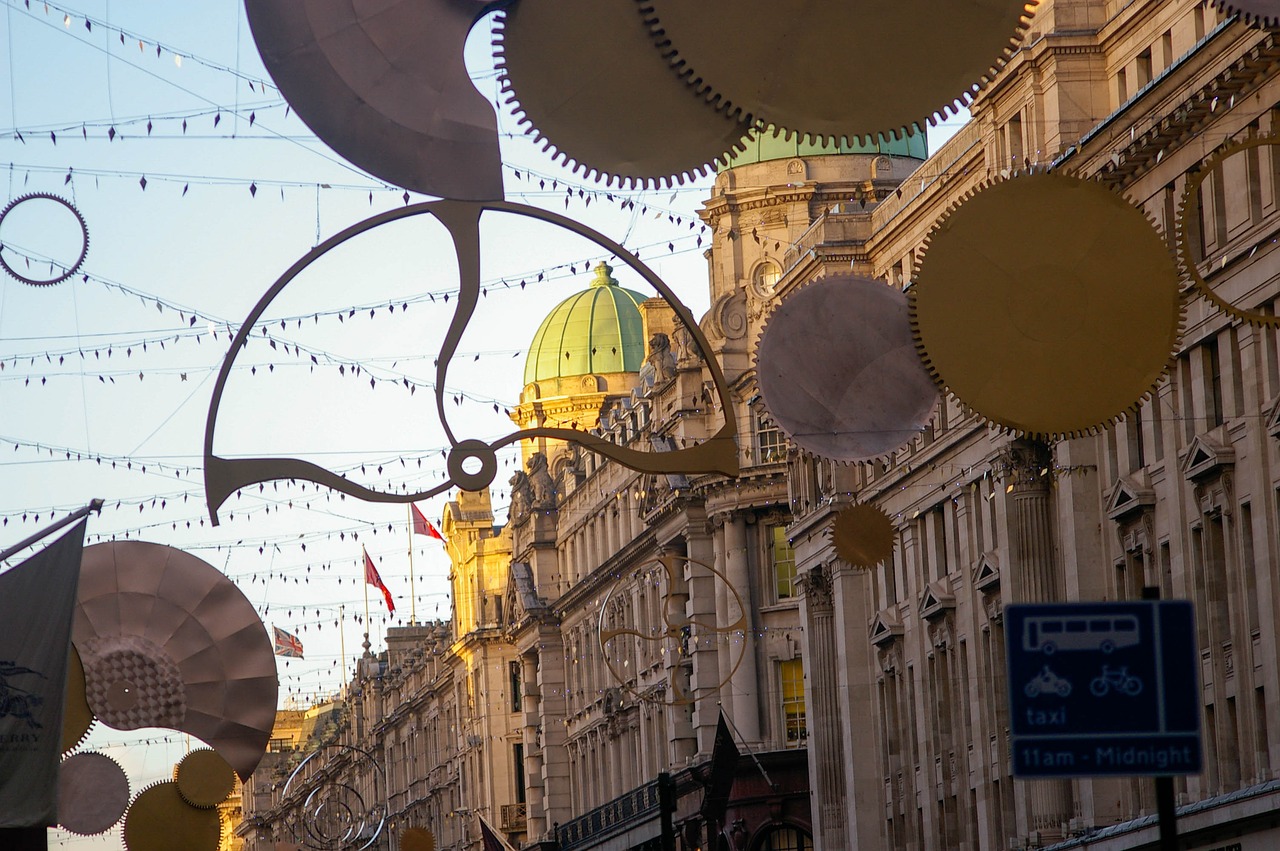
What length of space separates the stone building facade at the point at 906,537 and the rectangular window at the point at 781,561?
8 centimetres

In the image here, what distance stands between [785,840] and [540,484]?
106 feet

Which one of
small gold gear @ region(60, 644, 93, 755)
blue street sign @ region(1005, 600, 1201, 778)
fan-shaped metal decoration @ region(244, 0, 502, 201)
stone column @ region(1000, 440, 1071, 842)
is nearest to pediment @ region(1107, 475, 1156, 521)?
stone column @ region(1000, 440, 1071, 842)

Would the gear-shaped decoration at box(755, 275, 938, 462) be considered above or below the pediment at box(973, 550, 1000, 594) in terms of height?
below

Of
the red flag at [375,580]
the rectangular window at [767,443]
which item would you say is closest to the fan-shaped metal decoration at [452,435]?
the rectangular window at [767,443]

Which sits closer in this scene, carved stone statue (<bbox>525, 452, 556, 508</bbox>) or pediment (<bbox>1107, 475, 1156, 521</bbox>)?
pediment (<bbox>1107, 475, 1156, 521</bbox>)

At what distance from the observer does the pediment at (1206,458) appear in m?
39.8

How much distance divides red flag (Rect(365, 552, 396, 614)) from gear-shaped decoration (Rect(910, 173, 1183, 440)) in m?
80.8

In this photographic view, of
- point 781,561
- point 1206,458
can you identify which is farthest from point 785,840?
point 1206,458

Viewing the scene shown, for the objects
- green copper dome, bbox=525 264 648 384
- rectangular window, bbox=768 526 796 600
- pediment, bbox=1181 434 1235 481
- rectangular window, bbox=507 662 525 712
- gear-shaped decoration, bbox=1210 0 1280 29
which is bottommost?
gear-shaped decoration, bbox=1210 0 1280 29

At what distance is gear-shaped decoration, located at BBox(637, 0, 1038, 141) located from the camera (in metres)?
15.8

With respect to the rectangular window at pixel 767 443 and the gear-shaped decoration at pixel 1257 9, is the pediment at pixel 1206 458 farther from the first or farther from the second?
the rectangular window at pixel 767 443

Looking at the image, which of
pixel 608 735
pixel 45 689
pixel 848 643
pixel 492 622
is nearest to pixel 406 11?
pixel 45 689

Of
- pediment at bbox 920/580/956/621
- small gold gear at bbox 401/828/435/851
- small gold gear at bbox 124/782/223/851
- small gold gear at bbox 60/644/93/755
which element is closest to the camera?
small gold gear at bbox 60/644/93/755

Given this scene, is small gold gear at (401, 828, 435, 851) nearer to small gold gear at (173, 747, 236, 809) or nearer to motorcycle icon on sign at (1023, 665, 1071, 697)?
small gold gear at (173, 747, 236, 809)
